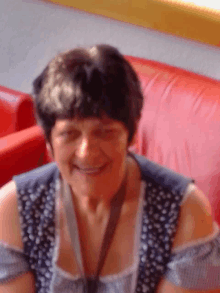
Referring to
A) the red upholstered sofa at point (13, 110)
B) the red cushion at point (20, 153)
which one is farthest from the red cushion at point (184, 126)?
the red upholstered sofa at point (13, 110)

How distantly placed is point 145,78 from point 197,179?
396 millimetres

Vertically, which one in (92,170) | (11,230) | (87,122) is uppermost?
(87,122)

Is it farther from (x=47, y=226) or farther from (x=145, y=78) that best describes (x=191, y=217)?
(x=145, y=78)

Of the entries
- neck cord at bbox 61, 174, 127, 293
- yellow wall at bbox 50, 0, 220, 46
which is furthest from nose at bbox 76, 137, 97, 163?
yellow wall at bbox 50, 0, 220, 46

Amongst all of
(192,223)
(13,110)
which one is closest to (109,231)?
(192,223)

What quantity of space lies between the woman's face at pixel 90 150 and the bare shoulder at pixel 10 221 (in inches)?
7.7

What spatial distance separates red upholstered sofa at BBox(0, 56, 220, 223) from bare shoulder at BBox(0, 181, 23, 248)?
18.8 inches

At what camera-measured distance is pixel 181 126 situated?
136 centimetres

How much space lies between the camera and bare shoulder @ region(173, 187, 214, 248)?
3.27ft

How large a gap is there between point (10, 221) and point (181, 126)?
63cm

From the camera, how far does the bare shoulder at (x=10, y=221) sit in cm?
104

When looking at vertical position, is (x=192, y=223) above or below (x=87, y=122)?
below

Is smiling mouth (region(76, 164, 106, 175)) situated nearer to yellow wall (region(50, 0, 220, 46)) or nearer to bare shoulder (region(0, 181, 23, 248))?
bare shoulder (region(0, 181, 23, 248))

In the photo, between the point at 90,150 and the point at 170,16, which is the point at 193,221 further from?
the point at 170,16
